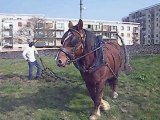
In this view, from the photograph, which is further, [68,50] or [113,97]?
[113,97]

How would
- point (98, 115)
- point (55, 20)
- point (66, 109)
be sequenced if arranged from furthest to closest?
point (55, 20), point (66, 109), point (98, 115)

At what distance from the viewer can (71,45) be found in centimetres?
685

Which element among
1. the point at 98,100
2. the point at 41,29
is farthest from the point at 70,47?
the point at 41,29

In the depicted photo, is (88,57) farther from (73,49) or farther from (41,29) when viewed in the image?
(41,29)

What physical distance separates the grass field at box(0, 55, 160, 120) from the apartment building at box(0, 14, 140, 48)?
7381cm

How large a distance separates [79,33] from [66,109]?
244 cm

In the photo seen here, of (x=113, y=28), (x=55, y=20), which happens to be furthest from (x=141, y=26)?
(x=55, y=20)

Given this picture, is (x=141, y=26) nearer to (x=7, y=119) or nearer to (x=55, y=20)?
(x=55, y=20)

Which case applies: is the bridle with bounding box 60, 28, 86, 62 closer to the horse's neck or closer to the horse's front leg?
the horse's neck

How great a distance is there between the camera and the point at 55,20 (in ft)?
382

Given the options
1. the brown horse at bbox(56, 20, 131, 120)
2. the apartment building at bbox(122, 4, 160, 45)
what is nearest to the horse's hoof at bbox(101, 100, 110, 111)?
the brown horse at bbox(56, 20, 131, 120)

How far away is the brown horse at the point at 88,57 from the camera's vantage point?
6.83 metres

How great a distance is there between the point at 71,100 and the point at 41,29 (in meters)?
88.2

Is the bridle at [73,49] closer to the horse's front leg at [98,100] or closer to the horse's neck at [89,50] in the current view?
the horse's neck at [89,50]
